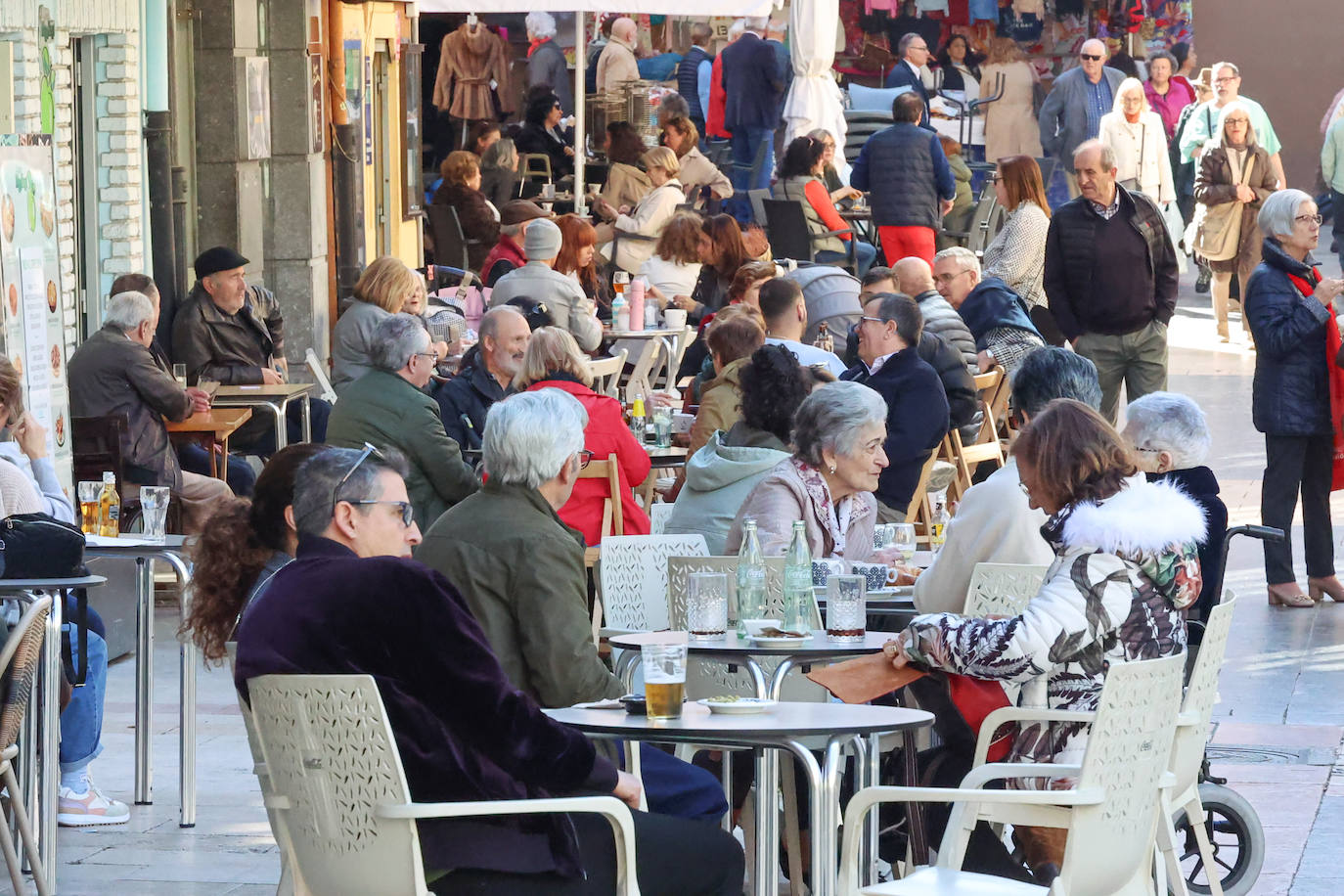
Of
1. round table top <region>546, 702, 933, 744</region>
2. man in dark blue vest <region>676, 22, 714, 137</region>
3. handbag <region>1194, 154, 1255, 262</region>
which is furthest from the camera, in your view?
man in dark blue vest <region>676, 22, 714, 137</region>

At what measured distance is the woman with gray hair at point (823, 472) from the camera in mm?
6441

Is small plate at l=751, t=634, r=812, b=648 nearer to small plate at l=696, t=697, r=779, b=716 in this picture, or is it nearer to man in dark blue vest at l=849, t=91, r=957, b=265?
small plate at l=696, t=697, r=779, b=716

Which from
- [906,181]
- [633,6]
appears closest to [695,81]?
[906,181]

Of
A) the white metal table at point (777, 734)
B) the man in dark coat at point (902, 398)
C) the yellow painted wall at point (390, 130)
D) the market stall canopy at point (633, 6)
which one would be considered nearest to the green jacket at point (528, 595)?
the white metal table at point (777, 734)

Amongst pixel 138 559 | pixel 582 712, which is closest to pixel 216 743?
pixel 138 559

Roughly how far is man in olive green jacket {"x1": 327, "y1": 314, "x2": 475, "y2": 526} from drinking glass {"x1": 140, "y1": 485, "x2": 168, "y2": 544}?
1.22 m

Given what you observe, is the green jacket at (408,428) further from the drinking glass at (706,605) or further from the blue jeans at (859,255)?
the blue jeans at (859,255)

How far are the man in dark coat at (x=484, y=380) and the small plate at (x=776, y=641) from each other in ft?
13.3

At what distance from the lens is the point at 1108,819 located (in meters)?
4.26

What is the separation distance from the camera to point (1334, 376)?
9594 mm

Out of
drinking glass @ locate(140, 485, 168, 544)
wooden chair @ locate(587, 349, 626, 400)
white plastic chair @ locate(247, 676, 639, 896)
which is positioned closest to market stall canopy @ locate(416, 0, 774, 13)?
wooden chair @ locate(587, 349, 626, 400)

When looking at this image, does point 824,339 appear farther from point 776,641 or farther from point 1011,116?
point 1011,116

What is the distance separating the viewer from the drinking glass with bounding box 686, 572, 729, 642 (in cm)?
558

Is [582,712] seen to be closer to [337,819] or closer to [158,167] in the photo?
[337,819]
